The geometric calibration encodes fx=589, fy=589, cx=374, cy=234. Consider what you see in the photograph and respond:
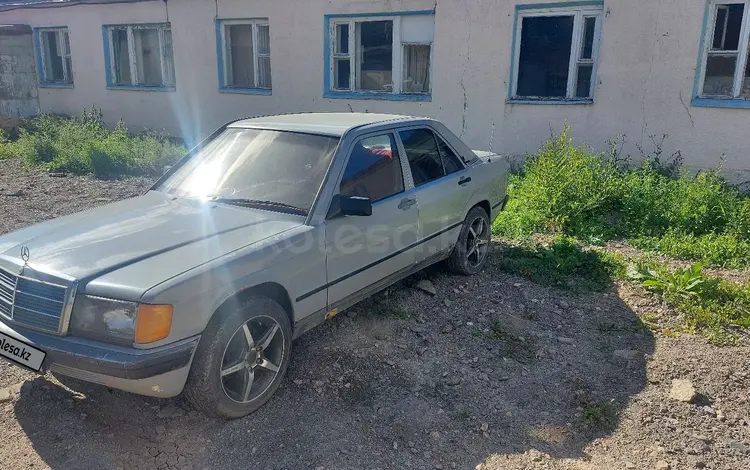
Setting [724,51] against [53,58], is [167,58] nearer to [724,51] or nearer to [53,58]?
[53,58]

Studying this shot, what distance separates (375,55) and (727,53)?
5.82 m

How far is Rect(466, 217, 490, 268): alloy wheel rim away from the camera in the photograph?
18.2ft

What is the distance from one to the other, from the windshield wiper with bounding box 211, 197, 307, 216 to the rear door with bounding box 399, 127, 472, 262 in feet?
3.91

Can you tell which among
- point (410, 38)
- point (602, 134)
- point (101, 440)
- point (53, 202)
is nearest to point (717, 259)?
point (602, 134)

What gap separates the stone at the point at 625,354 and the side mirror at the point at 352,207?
2.09 m

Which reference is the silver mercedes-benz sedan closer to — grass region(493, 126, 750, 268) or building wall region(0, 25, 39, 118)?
grass region(493, 126, 750, 268)

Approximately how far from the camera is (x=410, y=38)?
1070 centimetres

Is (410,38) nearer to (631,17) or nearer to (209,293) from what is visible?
(631,17)

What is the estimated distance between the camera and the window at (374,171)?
406cm

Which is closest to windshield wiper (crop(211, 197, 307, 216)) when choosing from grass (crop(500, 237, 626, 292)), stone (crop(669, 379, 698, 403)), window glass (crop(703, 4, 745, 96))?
stone (crop(669, 379, 698, 403))

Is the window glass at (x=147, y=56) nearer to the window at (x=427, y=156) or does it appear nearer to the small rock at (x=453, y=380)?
the window at (x=427, y=156)

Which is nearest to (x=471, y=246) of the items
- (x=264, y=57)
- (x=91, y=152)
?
Result: (x=91, y=152)

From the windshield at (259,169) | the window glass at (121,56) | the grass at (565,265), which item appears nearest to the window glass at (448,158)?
the grass at (565,265)

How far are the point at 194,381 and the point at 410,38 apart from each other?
29.2ft
